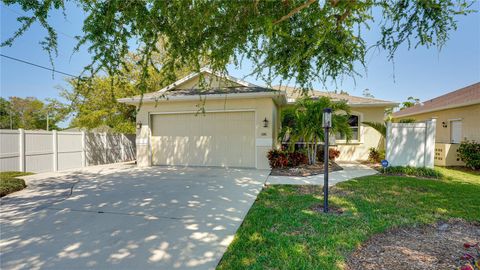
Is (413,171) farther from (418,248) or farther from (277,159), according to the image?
(418,248)

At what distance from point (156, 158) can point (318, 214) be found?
861 cm

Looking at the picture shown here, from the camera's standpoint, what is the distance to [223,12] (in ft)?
12.9

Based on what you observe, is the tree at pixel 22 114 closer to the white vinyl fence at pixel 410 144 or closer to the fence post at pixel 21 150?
the fence post at pixel 21 150

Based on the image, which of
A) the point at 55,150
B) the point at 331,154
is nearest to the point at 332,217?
the point at 331,154

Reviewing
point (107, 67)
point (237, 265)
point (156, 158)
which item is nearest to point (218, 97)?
point (156, 158)

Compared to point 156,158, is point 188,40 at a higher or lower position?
higher

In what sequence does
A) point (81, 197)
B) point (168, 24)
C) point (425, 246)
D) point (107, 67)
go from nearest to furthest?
1. point (425, 246)
2. point (107, 67)
3. point (168, 24)
4. point (81, 197)

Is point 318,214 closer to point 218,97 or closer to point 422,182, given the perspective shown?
point 422,182

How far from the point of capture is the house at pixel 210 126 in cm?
944

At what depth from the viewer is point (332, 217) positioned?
13.0 ft

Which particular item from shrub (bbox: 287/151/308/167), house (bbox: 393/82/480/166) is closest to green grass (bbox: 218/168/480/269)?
shrub (bbox: 287/151/308/167)

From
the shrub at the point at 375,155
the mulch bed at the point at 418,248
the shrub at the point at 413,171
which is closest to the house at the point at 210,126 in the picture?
the shrub at the point at 375,155

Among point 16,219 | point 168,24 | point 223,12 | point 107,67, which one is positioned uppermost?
point 223,12

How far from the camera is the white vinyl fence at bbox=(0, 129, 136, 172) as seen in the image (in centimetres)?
833
